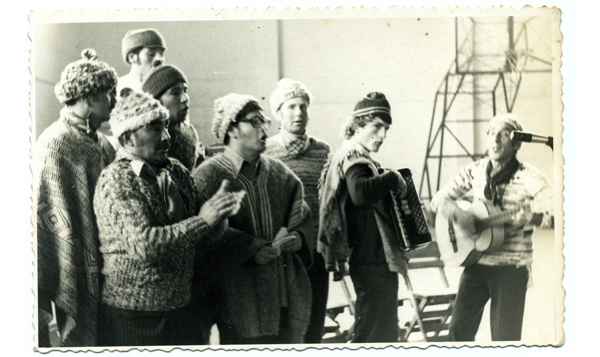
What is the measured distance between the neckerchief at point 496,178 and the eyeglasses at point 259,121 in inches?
49.0

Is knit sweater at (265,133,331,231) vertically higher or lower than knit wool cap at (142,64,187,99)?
lower

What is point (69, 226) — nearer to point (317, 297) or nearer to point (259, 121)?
point (259, 121)

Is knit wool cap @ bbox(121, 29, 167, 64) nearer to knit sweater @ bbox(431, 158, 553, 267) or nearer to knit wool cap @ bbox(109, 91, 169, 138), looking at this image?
knit wool cap @ bbox(109, 91, 169, 138)

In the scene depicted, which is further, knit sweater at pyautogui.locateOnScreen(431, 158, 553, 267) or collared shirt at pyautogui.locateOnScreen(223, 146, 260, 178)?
knit sweater at pyautogui.locateOnScreen(431, 158, 553, 267)

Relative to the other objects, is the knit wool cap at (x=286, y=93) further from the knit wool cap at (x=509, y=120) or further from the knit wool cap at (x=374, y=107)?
the knit wool cap at (x=509, y=120)

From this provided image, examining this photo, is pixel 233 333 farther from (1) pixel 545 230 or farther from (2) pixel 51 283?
(1) pixel 545 230

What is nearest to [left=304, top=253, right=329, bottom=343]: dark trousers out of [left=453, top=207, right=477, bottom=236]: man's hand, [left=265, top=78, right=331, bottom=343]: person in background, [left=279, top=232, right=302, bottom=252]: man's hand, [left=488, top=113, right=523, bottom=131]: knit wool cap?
[left=265, top=78, right=331, bottom=343]: person in background

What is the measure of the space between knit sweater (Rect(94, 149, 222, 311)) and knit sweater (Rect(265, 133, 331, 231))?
1.71 feet

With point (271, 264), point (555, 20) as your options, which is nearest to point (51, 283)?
point (271, 264)

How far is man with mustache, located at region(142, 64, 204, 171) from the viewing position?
3094 millimetres

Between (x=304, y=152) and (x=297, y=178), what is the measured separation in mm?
149

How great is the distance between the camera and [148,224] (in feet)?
9.75

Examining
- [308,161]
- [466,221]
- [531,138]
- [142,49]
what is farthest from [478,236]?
[142,49]

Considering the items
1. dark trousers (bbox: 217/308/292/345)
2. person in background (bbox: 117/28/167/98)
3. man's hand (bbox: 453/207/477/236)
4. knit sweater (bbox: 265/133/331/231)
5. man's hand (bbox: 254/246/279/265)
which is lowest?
→ dark trousers (bbox: 217/308/292/345)
